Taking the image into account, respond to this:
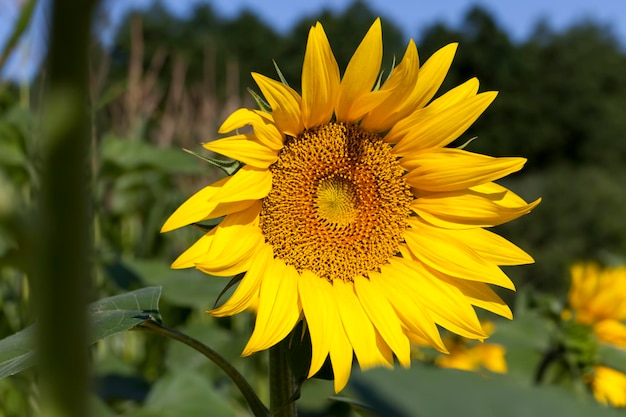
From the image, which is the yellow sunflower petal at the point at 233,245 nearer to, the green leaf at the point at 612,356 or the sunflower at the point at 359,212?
the sunflower at the point at 359,212

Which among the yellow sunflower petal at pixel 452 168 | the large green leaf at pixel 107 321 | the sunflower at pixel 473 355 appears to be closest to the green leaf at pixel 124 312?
the large green leaf at pixel 107 321

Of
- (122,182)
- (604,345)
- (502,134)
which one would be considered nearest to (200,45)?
(502,134)

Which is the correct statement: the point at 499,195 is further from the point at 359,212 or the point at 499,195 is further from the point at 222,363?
the point at 222,363

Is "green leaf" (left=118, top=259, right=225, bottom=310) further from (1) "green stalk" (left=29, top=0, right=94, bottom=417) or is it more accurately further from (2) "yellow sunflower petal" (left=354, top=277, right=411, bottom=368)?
(1) "green stalk" (left=29, top=0, right=94, bottom=417)

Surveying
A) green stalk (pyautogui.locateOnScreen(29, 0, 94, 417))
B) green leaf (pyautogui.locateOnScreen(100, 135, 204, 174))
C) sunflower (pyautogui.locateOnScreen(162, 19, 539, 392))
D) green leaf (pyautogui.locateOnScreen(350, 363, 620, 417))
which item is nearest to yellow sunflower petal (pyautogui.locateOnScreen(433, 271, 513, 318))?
sunflower (pyautogui.locateOnScreen(162, 19, 539, 392))

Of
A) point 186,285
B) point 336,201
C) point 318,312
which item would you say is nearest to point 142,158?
point 186,285

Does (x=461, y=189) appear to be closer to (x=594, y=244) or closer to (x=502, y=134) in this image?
(x=594, y=244)
